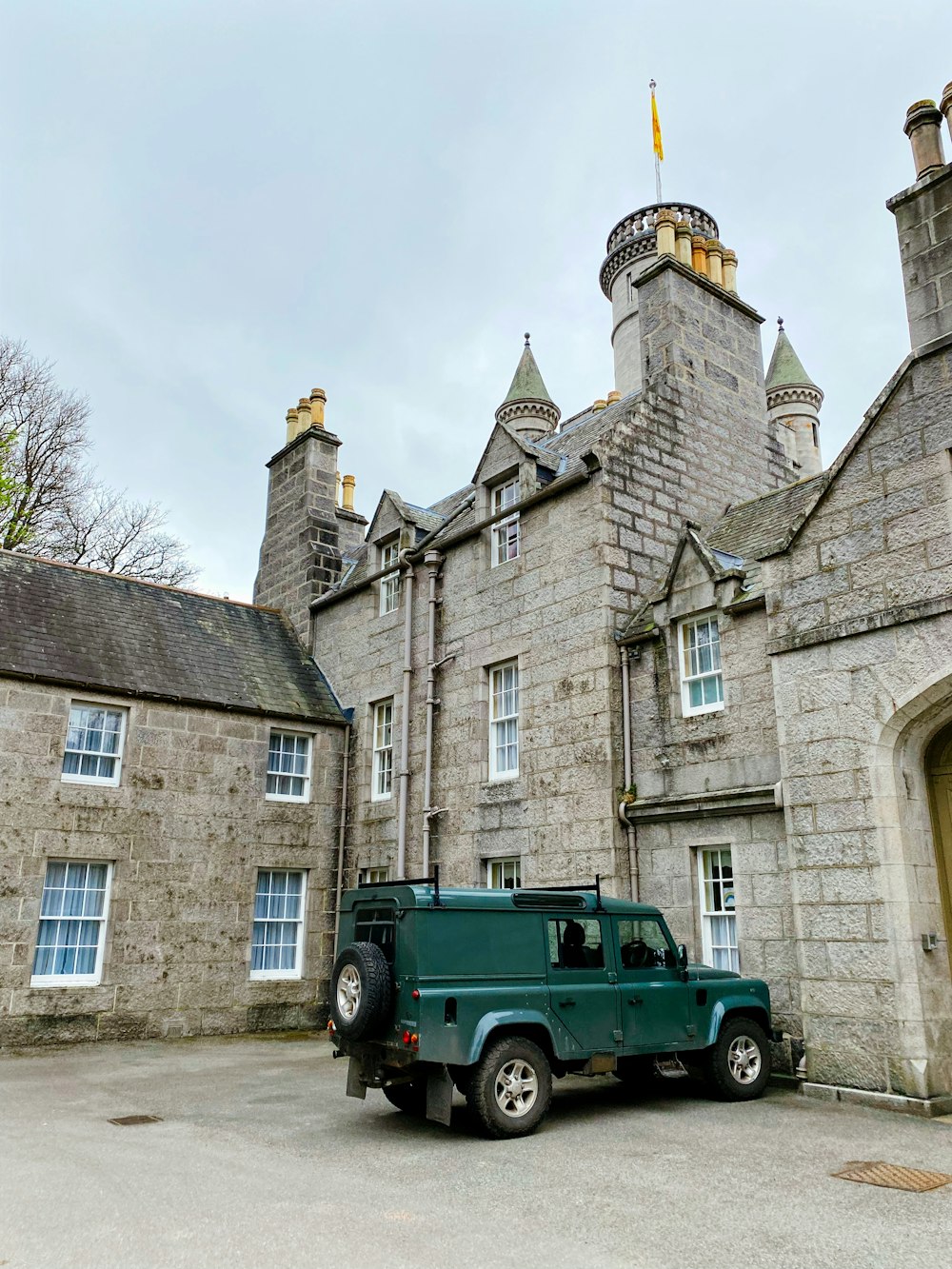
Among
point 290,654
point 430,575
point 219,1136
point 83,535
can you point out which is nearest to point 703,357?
point 430,575

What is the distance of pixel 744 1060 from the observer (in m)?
10.0

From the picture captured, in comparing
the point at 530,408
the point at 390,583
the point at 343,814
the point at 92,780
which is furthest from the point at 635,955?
the point at 530,408

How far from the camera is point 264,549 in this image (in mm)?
23328

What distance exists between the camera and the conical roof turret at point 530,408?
104 feet

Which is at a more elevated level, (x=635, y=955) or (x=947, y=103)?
(x=947, y=103)

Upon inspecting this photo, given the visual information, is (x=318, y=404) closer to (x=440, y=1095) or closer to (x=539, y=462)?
(x=539, y=462)

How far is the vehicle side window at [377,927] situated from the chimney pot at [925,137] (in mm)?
10287

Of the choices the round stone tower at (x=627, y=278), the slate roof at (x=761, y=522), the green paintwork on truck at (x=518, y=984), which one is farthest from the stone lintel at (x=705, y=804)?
the round stone tower at (x=627, y=278)

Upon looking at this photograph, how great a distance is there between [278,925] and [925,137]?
15.9 meters

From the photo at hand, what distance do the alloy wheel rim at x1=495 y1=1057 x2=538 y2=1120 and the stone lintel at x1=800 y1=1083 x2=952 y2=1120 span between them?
11.0 feet

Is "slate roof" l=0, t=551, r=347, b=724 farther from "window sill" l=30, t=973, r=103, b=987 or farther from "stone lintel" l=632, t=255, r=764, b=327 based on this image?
"stone lintel" l=632, t=255, r=764, b=327

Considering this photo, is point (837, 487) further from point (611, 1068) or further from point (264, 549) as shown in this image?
point (264, 549)

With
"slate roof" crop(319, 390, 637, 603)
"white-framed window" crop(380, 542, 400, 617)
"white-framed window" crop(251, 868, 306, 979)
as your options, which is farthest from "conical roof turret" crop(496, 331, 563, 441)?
"white-framed window" crop(251, 868, 306, 979)

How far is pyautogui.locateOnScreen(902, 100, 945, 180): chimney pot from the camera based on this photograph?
11133 mm
